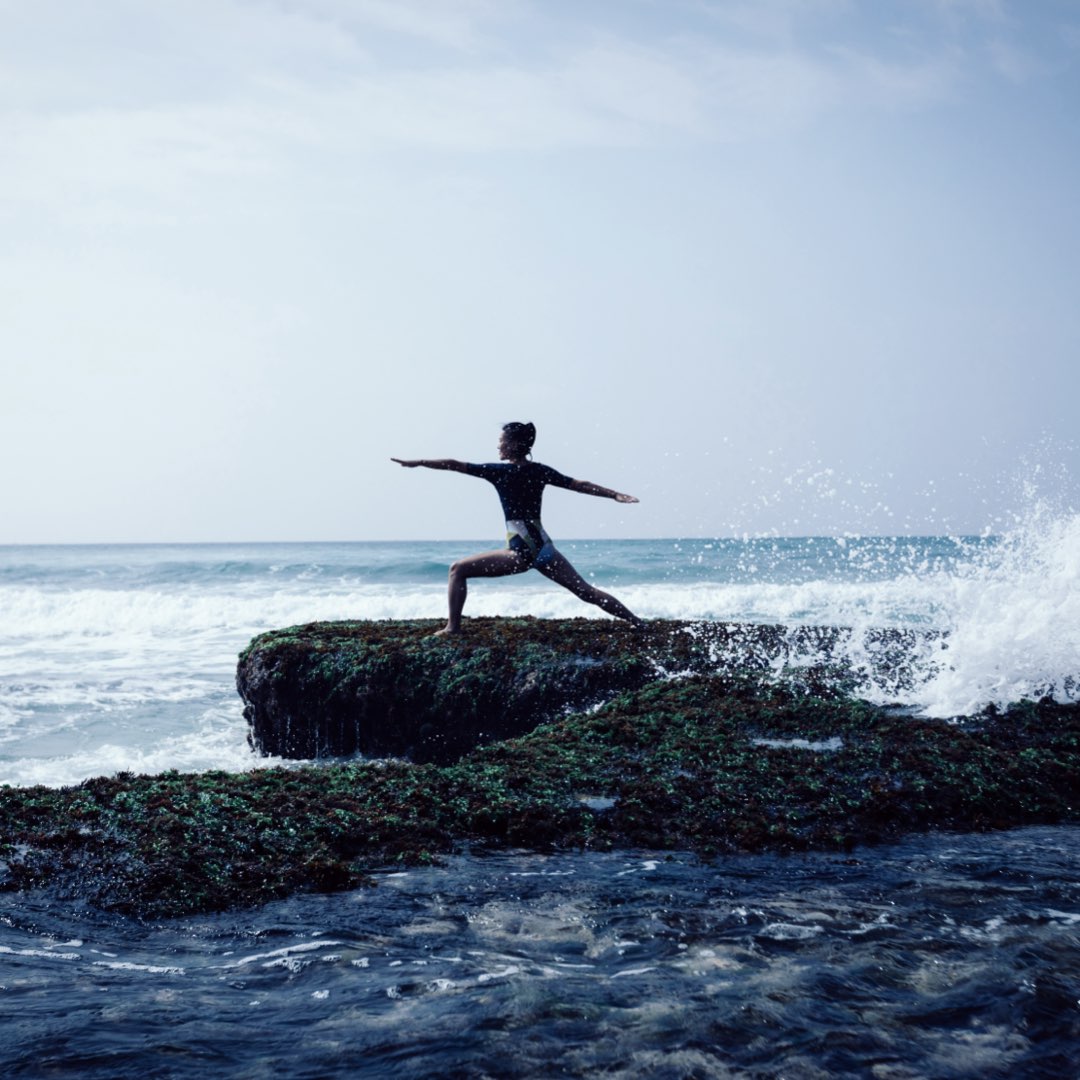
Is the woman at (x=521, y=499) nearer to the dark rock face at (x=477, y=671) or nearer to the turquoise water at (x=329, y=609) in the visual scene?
the dark rock face at (x=477, y=671)

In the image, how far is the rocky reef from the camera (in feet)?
16.6

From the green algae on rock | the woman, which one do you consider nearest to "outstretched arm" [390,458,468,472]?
the woman

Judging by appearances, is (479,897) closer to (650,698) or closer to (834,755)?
(834,755)

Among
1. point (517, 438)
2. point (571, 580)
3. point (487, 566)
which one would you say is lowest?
point (571, 580)

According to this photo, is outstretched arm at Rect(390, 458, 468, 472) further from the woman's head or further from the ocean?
the ocean

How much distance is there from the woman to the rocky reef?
6.58 feet

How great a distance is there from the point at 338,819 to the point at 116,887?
1232 mm

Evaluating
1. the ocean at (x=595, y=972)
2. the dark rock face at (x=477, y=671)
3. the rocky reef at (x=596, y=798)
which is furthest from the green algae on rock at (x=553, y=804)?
the dark rock face at (x=477, y=671)

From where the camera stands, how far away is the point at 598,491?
10.1 m

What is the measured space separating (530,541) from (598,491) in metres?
0.91

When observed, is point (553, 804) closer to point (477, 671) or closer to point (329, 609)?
point (477, 671)

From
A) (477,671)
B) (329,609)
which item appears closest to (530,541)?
(477,671)

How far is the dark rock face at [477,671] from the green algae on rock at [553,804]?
174 centimetres

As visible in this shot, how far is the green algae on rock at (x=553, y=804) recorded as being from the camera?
198 inches
